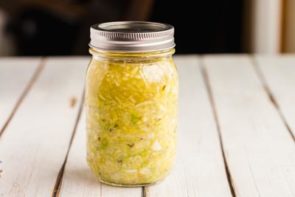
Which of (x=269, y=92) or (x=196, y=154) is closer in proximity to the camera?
(x=196, y=154)

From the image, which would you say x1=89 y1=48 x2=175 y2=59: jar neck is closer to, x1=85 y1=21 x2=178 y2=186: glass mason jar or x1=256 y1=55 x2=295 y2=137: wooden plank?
x1=85 y1=21 x2=178 y2=186: glass mason jar

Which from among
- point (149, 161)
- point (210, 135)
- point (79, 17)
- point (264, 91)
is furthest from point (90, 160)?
point (79, 17)

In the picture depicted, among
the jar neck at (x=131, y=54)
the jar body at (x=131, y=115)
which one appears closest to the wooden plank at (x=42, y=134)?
the jar body at (x=131, y=115)

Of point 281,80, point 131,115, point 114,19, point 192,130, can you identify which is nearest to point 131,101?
point 131,115

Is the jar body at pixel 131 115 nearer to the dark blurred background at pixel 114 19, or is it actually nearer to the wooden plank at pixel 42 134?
the wooden plank at pixel 42 134

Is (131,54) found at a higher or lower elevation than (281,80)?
higher

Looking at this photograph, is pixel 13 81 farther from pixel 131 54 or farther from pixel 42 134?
pixel 131 54
